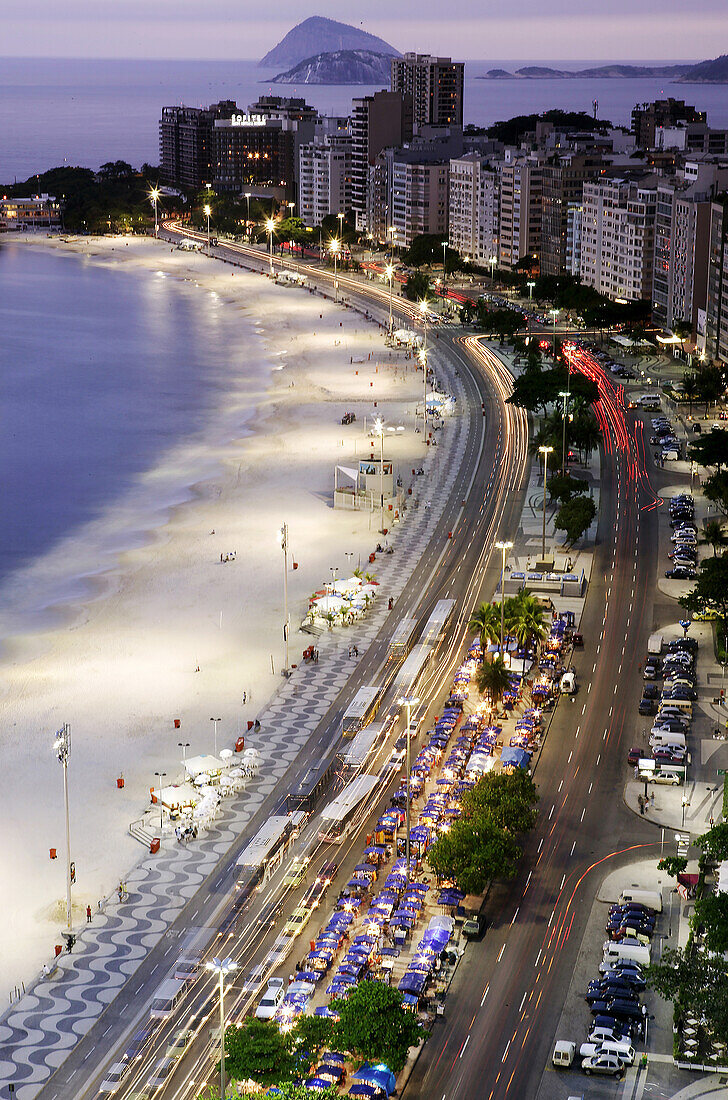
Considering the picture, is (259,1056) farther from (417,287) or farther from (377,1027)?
(417,287)

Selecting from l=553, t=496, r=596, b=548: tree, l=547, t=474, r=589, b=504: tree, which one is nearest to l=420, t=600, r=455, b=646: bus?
l=553, t=496, r=596, b=548: tree

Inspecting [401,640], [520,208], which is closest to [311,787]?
[401,640]

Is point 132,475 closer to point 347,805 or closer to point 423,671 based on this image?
point 423,671

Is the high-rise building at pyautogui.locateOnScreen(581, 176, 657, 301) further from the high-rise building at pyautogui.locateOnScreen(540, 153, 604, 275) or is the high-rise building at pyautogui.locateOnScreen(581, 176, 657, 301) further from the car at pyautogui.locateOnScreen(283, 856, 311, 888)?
the car at pyautogui.locateOnScreen(283, 856, 311, 888)

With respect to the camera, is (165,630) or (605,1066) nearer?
(605,1066)

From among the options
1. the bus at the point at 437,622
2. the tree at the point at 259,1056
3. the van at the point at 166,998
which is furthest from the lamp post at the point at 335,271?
the tree at the point at 259,1056

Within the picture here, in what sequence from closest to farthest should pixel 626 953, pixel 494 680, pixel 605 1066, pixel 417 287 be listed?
pixel 605 1066
pixel 626 953
pixel 494 680
pixel 417 287

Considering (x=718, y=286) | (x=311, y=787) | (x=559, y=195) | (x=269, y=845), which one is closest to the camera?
(x=269, y=845)

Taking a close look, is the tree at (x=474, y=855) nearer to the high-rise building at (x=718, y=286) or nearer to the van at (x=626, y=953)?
the van at (x=626, y=953)
